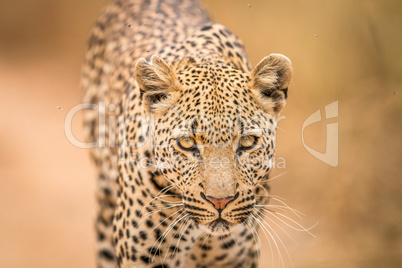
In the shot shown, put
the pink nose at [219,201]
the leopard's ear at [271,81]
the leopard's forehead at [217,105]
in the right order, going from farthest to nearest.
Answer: the leopard's ear at [271,81], the leopard's forehead at [217,105], the pink nose at [219,201]

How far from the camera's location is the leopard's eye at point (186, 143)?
4.48 meters

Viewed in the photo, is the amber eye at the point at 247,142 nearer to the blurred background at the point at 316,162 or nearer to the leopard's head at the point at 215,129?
the leopard's head at the point at 215,129

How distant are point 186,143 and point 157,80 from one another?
55 centimetres

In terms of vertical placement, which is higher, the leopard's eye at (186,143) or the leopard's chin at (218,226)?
the leopard's eye at (186,143)

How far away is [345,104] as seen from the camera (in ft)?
25.1

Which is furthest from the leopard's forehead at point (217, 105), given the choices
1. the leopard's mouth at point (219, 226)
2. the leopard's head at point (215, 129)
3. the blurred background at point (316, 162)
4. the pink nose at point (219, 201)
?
the blurred background at point (316, 162)

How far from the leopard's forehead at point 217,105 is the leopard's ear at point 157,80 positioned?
90 millimetres

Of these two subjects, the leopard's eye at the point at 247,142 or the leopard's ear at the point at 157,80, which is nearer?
the leopard's eye at the point at 247,142

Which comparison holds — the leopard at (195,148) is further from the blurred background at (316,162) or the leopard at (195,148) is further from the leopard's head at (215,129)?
the blurred background at (316,162)

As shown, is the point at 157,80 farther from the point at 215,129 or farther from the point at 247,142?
the point at 247,142

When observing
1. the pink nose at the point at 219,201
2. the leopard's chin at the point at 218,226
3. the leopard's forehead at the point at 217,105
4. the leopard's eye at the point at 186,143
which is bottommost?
the leopard's chin at the point at 218,226

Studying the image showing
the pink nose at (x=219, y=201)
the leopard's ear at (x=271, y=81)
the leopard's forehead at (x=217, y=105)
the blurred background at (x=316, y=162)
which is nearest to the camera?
the pink nose at (x=219, y=201)

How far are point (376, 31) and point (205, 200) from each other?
366cm

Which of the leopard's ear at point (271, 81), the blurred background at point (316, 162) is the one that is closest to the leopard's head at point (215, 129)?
the leopard's ear at point (271, 81)
